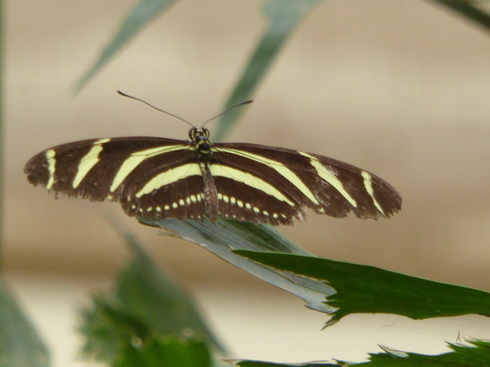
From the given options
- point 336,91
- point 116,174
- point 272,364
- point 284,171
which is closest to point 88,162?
point 116,174

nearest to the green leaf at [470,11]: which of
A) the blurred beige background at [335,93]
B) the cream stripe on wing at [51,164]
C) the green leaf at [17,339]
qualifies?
the cream stripe on wing at [51,164]

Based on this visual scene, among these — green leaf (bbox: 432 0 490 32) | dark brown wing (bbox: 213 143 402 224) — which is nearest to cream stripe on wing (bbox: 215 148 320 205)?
dark brown wing (bbox: 213 143 402 224)

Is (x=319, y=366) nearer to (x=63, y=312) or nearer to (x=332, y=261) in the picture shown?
(x=332, y=261)

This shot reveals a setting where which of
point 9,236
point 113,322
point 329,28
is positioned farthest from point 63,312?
point 113,322

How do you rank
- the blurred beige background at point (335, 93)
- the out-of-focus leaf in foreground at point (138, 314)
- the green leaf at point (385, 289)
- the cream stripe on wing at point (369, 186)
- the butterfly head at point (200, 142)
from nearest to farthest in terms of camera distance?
the green leaf at point (385, 289), the cream stripe on wing at point (369, 186), the butterfly head at point (200, 142), the out-of-focus leaf in foreground at point (138, 314), the blurred beige background at point (335, 93)

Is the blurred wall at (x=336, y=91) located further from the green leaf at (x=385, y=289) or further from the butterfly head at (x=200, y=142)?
the green leaf at (x=385, y=289)
